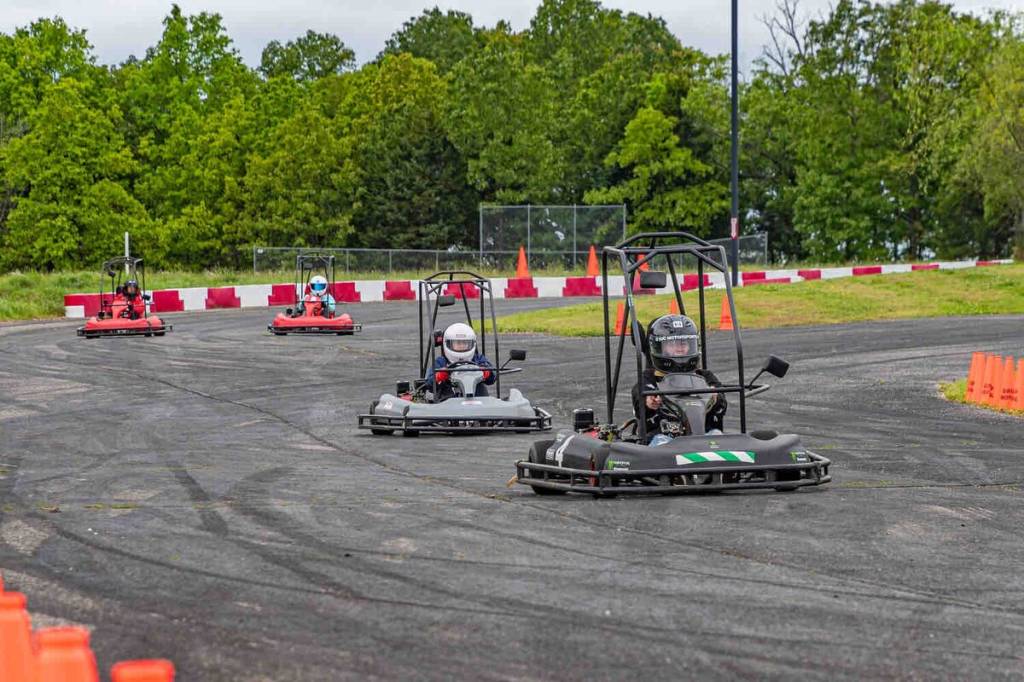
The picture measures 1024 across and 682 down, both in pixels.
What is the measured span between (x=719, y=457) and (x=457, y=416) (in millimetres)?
4971

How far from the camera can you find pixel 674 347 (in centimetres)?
1037

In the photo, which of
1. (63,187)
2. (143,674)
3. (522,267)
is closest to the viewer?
(143,674)

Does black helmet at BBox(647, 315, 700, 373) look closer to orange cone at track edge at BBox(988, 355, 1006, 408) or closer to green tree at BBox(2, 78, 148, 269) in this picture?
orange cone at track edge at BBox(988, 355, 1006, 408)

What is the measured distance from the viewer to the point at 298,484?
34.9 feet

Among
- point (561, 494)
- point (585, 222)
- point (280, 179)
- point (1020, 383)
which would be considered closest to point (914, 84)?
point (585, 222)

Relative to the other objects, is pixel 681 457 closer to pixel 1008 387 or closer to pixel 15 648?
pixel 15 648

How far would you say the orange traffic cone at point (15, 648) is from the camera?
4457 millimetres

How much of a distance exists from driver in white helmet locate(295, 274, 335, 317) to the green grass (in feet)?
11.7

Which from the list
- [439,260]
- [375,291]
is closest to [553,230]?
[439,260]

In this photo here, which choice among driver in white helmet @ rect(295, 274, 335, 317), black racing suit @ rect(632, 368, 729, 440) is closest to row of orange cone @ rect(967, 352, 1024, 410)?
black racing suit @ rect(632, 368, 729, 440)

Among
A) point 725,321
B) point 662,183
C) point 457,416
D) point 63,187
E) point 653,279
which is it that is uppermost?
point 662,183

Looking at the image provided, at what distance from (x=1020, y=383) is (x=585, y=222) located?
3430 centimetres

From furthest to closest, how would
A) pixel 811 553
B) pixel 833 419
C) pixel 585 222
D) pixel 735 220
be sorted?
pixel 585 222, pixel 735 220, pixel 833 419, pixel 811 553

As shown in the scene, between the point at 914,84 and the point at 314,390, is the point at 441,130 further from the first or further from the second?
the point at 314,390
